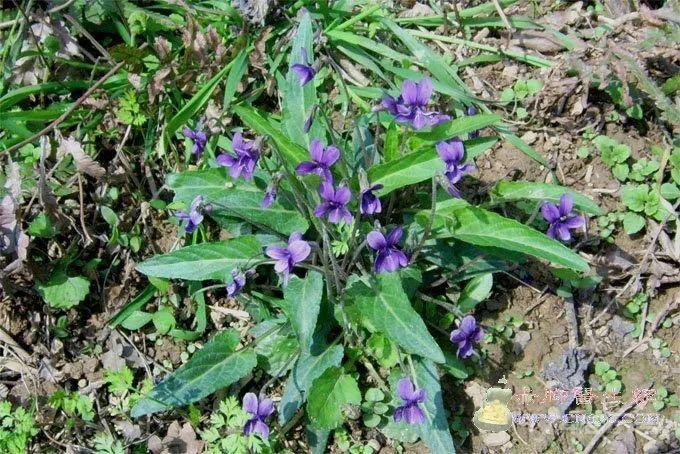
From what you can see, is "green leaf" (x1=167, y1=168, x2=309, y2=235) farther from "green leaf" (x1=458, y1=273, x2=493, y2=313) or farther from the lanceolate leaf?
"green leaf" (x1=458, y1=273, x2=493, y2=313)

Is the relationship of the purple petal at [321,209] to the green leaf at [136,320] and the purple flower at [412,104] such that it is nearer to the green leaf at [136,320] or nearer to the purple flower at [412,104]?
the purple flower at [412,104]

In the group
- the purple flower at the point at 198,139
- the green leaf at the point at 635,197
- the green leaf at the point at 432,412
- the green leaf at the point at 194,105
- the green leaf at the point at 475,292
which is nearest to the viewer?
the green leaf at the point at 432,412

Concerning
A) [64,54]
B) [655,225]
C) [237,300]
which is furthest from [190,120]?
[655,225]

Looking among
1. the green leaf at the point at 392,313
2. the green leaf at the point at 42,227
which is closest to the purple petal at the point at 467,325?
the green leaf at the point at 392,313

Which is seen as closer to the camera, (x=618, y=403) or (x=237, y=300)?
(x=618, y=403)

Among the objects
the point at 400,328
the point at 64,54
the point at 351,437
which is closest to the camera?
the point at 400,328

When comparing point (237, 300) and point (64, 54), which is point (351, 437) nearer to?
point (237, 300)
